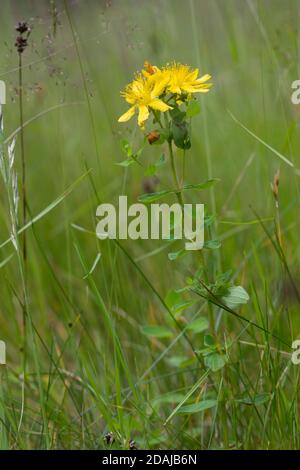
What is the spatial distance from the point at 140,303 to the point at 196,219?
693 millimetres

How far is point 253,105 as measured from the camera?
2.85 m

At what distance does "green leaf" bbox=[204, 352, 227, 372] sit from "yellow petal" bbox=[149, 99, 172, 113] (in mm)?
435

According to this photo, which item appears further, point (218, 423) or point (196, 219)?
point (218, 423)

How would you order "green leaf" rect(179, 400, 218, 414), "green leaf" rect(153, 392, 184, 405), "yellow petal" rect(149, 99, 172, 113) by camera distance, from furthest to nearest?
1. "green leaf" rect(153, 392, 184, 405)
2. "green leaf" rect(179, 400, 218, 414)
3. "yellow petal" rect(149, 99, 172, 113)

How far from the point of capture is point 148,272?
2.22 meters

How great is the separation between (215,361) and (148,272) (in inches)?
35.6

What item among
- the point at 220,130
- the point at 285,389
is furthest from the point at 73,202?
the point at 285,389

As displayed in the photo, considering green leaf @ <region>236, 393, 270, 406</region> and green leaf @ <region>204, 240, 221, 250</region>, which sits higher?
green leaf @ <region>204, 240, 221, 250</region>

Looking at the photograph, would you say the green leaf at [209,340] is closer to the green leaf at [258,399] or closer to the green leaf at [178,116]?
the green leaf at [258,399]

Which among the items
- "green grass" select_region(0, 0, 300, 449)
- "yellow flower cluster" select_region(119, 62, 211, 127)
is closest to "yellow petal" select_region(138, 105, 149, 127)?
"yellow flower cluster" select_region(119, 62, 211, 127)

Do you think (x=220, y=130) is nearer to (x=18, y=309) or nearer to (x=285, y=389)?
(x=18, y=309)

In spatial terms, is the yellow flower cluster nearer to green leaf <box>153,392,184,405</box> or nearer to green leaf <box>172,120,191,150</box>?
green leaf <box>172,120,191,150</box>

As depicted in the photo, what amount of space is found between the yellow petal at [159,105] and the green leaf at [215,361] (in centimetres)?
44

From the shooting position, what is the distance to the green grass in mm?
1403
